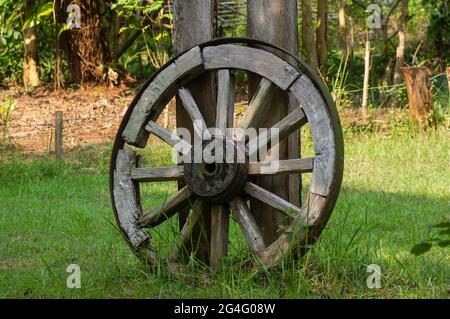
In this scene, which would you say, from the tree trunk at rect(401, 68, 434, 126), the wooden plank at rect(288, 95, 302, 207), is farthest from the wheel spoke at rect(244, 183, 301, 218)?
the tree trunk at rect(401, 68, 434, 126)

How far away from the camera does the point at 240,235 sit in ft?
22.1

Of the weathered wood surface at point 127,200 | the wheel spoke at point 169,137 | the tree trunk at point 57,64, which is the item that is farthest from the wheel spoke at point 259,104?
the tree trunk at point 57,64

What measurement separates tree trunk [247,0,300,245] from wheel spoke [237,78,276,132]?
115 millimetres

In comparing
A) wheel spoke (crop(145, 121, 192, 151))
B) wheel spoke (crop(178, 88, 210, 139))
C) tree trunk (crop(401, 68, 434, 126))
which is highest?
tree trunk (crop(401, 68, 434, 126))

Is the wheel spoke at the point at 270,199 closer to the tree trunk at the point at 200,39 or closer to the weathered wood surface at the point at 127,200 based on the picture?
the tree trunk at the point at 200,39

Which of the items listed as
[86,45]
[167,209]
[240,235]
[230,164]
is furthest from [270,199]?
[86,45]

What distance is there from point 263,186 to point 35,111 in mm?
8907

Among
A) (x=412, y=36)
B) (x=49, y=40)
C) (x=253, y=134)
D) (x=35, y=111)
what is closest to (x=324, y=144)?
(x=253, y=134)

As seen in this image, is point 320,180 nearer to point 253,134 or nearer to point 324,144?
point 324,144

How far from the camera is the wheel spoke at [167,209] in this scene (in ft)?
17.1

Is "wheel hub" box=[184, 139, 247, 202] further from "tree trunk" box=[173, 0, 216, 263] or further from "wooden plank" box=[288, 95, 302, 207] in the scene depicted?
"wooden plank" box=[288, 95, 302, 207]

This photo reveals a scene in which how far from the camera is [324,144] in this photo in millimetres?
4777

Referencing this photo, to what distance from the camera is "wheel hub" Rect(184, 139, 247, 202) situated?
16.2 ft

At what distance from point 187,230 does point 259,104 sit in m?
0.91
